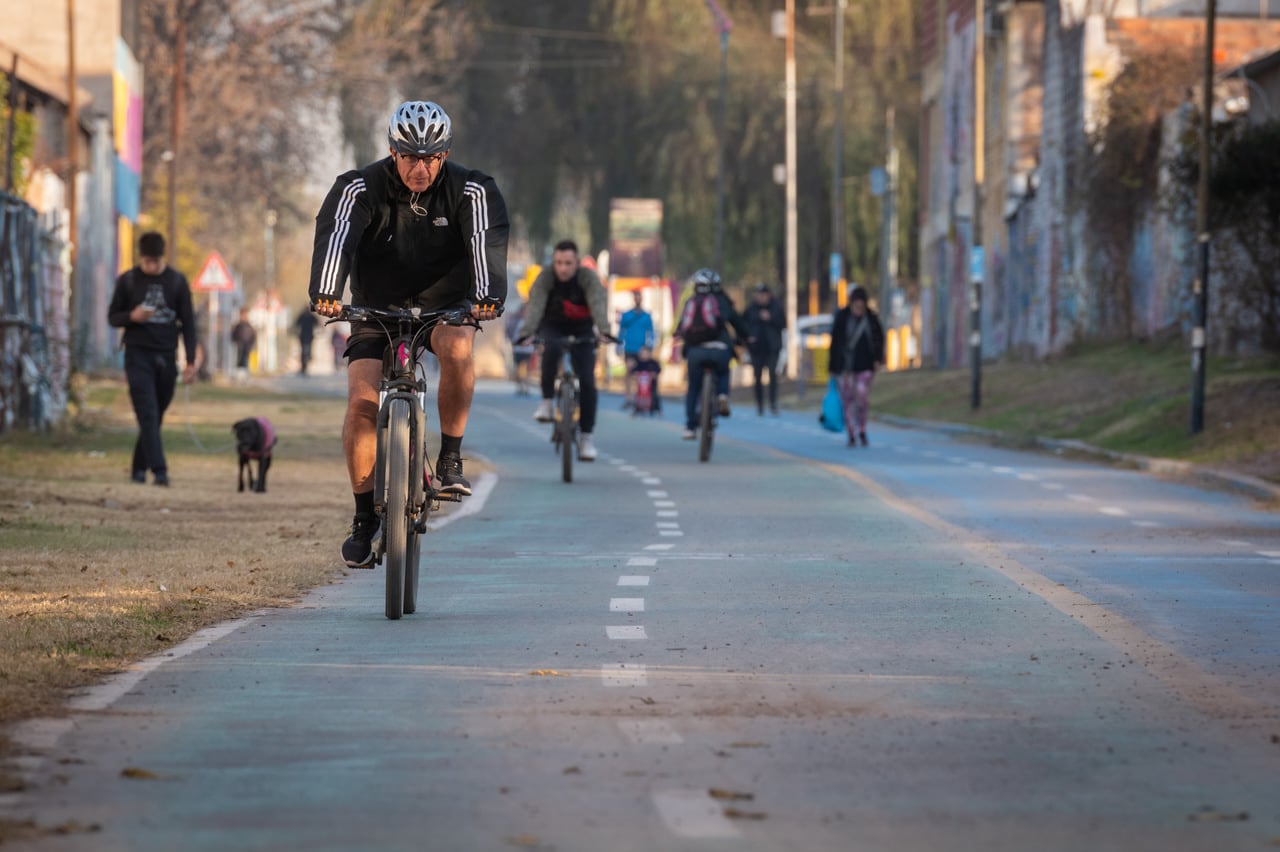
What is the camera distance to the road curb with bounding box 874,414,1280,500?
845 inches

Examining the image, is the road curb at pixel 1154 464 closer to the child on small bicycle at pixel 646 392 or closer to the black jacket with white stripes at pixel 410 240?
the child on small bicycle at pixel 646 392

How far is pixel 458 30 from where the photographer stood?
58.2 metres

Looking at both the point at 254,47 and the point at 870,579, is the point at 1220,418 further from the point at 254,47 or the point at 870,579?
the point at 254,47

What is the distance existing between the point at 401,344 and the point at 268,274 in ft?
381

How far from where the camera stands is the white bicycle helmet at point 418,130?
10734 millimetres

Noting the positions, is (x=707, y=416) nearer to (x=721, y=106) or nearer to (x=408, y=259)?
(x=408, y=259)

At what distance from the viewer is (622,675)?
355 inches

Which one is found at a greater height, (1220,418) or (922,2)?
(922,2)

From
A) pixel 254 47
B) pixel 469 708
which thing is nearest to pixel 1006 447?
pixel 469 708

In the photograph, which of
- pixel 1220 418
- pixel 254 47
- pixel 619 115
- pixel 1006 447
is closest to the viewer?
pixel 1220 418

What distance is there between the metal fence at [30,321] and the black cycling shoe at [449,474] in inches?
602

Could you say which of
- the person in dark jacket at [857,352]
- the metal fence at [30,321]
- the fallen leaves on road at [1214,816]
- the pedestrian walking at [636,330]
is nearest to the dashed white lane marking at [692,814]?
the fallen leaves on road at [1214,816]

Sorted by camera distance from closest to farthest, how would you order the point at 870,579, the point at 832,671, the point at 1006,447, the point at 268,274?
the point at 832,671 → the point at 870,579 → the point at 1006,447 → the point at 268,274

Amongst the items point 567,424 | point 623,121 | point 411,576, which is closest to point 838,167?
point 623,121
